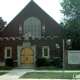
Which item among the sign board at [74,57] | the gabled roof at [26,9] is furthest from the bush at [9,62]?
the gabled roof at [26,9]

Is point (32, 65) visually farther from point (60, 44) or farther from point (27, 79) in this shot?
point (27, 79)

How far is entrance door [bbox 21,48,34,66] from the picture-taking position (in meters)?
30.0

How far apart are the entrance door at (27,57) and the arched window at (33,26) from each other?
5981mm

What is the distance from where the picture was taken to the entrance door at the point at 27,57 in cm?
3000

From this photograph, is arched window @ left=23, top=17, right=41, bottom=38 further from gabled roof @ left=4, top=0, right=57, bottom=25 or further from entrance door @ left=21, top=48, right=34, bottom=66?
entrance door @ left=21, top=48, right=34, bottom=66

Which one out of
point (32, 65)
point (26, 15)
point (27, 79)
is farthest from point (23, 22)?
point (27, 79)

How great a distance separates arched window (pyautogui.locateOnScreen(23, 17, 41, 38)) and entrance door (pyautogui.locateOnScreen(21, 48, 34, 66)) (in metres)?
5.98

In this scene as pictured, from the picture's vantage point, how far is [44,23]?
116 feet

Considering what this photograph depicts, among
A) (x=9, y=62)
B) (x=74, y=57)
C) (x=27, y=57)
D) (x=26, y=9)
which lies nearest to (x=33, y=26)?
(x=26, y=9)

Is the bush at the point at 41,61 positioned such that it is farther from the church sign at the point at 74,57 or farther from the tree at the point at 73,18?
the tree at the point at 73,18

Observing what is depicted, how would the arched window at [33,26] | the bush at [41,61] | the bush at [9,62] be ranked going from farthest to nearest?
the arched window at [33,26]
the bush at [9,62]
the bush at [41,61]

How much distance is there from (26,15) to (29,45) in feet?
24.3

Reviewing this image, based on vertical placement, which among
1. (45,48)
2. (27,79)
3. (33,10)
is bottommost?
(27,79)

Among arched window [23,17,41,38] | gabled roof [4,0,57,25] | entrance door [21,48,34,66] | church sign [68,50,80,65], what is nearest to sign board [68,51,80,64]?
church sign [68,50,80,65]
